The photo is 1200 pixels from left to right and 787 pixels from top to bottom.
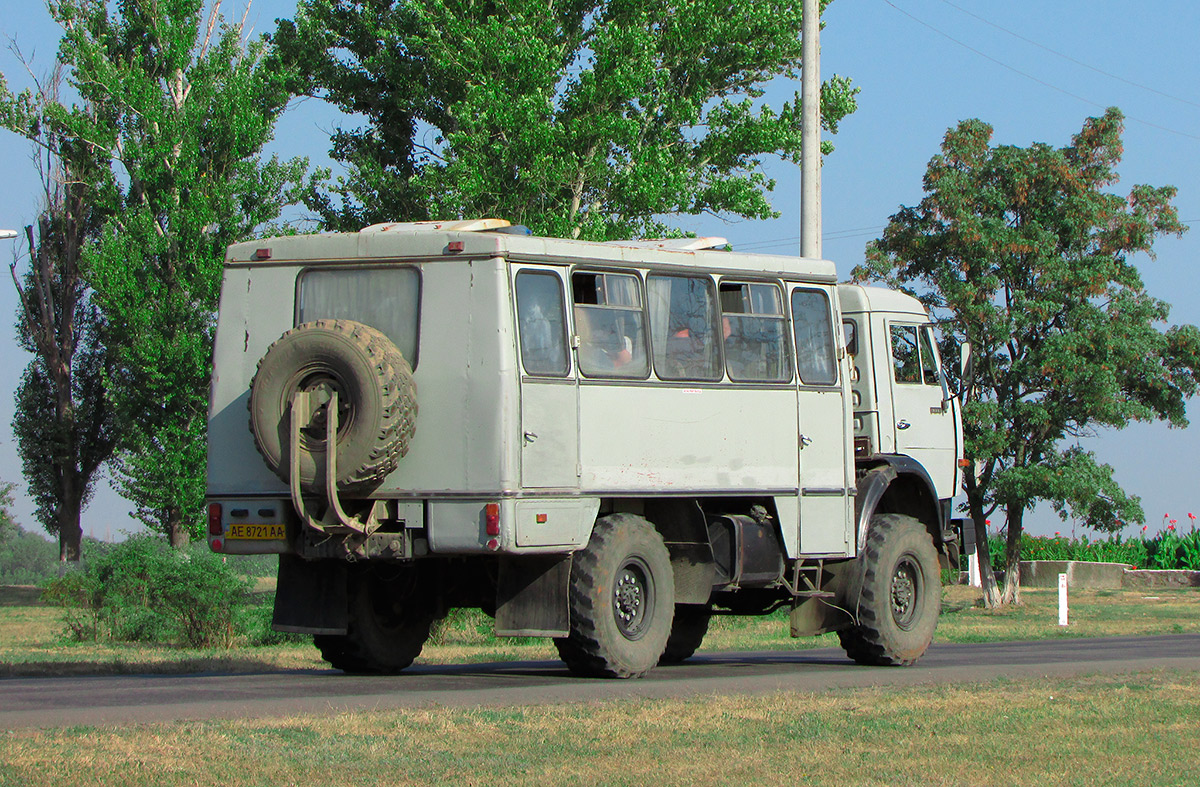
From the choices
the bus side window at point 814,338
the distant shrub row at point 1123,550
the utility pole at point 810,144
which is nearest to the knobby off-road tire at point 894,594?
the bus side window at point 814,338

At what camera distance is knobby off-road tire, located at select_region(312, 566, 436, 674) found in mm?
13375

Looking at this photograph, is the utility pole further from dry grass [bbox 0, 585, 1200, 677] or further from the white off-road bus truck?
the white off-road bus truck

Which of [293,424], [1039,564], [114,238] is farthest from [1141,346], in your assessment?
[293,424]

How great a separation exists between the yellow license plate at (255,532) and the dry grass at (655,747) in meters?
3.08

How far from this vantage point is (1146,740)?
9008 millimetres

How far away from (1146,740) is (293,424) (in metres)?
6.30

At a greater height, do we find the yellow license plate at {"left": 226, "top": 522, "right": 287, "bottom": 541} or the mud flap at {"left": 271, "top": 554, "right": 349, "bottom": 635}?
the yellow license plate at {"left": 226, "top": 522, "right": 287, "bottom": 541}

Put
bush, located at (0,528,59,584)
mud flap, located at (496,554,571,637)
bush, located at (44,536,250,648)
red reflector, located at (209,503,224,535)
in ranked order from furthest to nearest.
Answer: bush, located at (0,528,59,584) → bush, located at (44,536,250,648) → red reflector, located at (209,503,224,535) → mud flap, located at (496,554,571,637)

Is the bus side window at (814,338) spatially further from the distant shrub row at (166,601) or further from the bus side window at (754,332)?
the distant shrub row at (166,601)

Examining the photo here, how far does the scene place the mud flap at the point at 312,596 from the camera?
1298cm

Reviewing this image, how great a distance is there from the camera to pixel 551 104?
102ft

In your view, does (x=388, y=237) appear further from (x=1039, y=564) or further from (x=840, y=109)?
(x=1039, y=564)

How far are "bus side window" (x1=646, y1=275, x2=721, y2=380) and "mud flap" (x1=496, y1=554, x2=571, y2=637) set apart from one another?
1.83m

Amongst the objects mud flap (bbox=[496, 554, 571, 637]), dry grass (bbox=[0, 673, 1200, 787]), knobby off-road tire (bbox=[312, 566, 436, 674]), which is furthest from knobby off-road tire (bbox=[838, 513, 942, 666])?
dry grass (bbox=[0, 673, 1200, 787])
